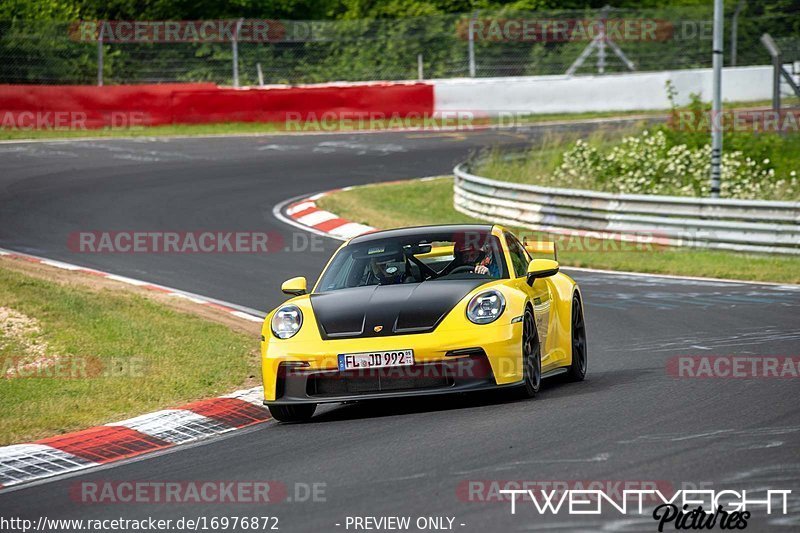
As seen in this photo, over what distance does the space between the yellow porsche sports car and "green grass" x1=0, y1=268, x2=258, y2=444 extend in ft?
3.97

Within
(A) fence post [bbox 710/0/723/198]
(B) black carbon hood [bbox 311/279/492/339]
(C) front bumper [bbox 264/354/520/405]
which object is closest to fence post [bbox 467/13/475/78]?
(A) fence post [bbox 710/0/723/198]

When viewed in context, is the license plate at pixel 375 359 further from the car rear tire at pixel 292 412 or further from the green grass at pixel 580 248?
the green grass at pixel 580 248

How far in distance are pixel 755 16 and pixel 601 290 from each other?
995 inches

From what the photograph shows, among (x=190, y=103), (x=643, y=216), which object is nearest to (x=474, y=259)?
(x=643, y=216)

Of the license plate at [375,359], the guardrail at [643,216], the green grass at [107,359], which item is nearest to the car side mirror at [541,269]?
the license plate at [375,359]

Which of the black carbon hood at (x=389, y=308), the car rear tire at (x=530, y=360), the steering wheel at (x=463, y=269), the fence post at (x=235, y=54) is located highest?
the fence post at (x=235, y=54)

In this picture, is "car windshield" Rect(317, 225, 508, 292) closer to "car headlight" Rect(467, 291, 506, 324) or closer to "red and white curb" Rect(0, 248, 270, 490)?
"car headlight" Rect(467, 291, 506, 324)

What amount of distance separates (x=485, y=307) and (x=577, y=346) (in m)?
1.69

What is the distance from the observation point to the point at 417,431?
7844 mm

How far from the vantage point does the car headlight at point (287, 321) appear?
8.84 m

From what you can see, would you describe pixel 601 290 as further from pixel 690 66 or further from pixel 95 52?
pixel 690 66

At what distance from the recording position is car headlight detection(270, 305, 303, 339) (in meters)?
8.84

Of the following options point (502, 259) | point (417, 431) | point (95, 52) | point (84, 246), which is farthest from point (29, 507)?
point (95, 52)

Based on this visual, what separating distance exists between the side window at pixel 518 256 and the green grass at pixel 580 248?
21.8ft
